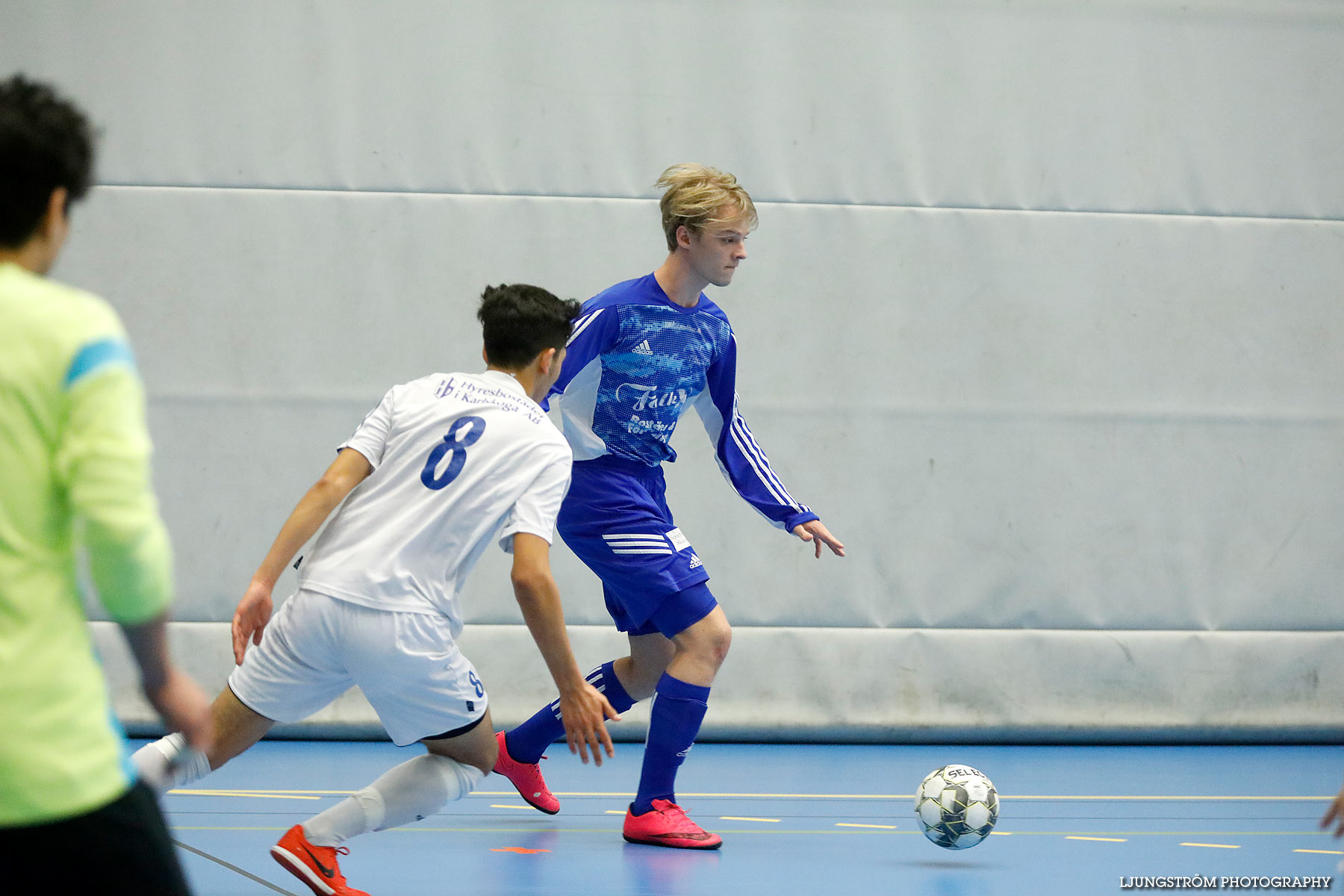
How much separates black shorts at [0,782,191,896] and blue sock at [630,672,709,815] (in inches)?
91.5

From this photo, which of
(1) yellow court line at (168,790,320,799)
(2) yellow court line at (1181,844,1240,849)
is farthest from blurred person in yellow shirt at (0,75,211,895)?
(2) yellow court line at (1181,844,1240,849)

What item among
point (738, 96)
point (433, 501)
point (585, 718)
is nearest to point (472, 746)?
point (585, 718)

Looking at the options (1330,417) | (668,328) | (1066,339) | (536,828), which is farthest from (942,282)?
(536,828)

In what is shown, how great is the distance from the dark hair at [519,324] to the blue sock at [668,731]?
1.17 meters

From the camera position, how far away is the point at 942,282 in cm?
592

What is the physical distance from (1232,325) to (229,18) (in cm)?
487

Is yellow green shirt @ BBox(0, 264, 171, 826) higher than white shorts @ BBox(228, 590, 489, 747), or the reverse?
yellow green shirt @ BBox(0, 264, 171, 826)

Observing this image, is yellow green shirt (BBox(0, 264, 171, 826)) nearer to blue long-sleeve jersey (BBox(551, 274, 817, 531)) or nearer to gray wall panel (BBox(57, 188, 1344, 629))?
blue long-sleeve jersey (BBox(551, 274, 817, 531))

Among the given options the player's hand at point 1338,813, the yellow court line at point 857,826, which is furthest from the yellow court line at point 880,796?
the player's hand at point 1338,813

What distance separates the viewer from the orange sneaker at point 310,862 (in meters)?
2.64

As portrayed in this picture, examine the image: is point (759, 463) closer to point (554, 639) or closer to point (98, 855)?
point (554, 639)

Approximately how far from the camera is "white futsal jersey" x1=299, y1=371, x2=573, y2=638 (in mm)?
2631

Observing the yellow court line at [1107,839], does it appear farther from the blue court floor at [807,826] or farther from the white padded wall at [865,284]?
the white padded wall at [865,284]

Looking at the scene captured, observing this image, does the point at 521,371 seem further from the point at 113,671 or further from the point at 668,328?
the point at 113,671
